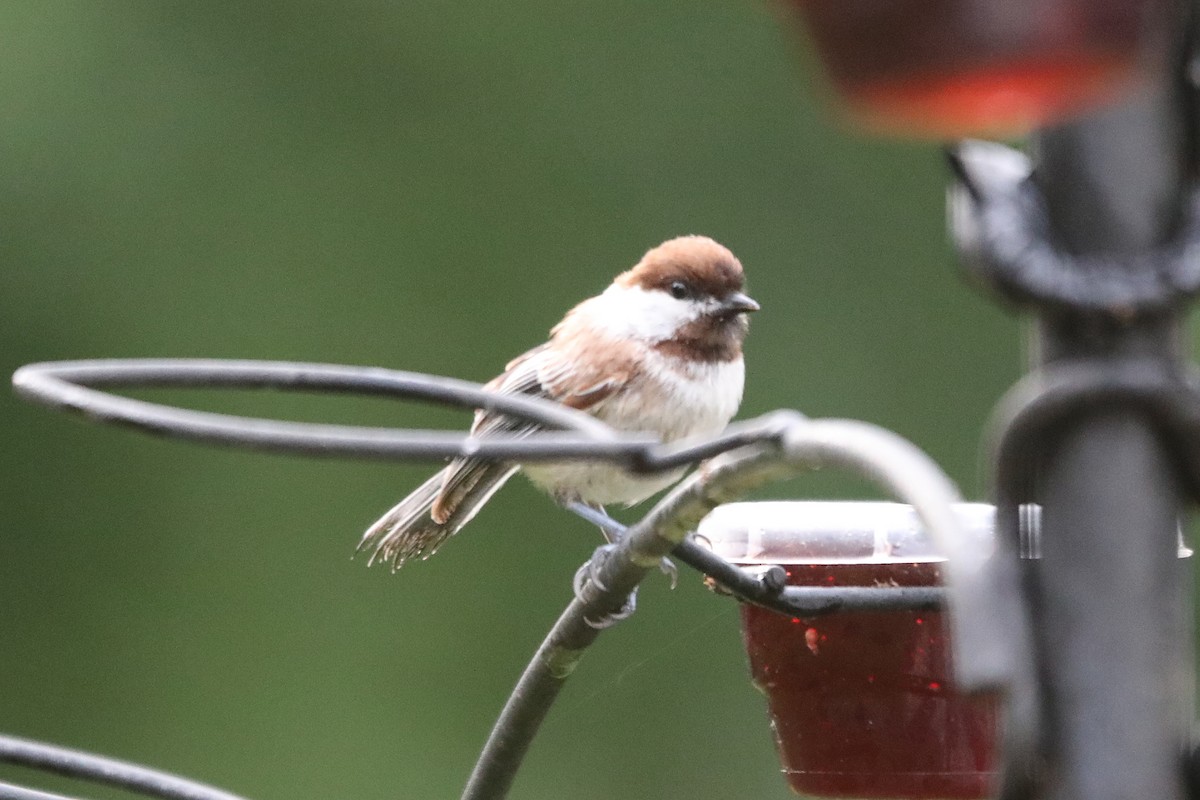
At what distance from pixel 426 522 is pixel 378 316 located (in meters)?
2.19

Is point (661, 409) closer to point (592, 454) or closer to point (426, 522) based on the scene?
point (426, 522)

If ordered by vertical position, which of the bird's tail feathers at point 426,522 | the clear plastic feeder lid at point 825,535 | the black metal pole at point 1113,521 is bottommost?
the bird's tail feathers at point 426,522

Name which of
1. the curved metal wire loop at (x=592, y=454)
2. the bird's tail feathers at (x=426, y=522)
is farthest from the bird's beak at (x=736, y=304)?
the curved metal wire loop at (x=592, y=454)

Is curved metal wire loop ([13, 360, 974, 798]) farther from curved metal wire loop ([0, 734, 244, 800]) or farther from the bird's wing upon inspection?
the bird's wing

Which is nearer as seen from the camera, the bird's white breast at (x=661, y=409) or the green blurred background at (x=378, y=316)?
the bird's white breast at (x=661, y=409)

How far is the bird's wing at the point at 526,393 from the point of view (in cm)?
256

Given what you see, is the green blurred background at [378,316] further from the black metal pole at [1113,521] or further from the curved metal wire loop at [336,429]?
the black metal pole at [1113,521]

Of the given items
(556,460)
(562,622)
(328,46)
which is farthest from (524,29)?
(556,460)

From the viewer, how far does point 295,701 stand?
4.70 meters

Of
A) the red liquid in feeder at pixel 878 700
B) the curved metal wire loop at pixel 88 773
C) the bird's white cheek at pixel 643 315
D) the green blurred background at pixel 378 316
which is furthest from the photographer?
the green blurred background at pixel 378 316

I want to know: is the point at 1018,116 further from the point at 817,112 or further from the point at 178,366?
the point at 178,366

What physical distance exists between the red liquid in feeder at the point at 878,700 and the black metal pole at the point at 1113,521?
770 mm

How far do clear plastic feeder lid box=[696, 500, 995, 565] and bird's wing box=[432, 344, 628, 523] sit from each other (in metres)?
0.84

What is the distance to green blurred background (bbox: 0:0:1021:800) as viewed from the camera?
4664 mm
